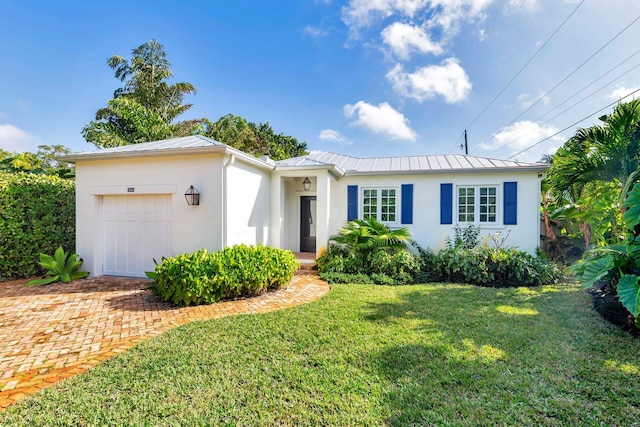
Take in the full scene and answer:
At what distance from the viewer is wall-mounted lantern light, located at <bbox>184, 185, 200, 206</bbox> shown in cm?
701

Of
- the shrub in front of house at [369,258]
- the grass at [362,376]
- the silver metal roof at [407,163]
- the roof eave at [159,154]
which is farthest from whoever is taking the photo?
the silver metal roof at [407,163]

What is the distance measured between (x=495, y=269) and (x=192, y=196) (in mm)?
8357

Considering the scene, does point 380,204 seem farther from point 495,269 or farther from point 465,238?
point 495,269

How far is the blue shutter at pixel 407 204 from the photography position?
9828 millimetres

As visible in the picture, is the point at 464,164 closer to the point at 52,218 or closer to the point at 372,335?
the point at 372,335

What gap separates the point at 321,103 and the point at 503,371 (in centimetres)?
1429

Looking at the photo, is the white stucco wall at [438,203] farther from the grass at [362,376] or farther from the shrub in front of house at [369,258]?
the grass at [362,376]

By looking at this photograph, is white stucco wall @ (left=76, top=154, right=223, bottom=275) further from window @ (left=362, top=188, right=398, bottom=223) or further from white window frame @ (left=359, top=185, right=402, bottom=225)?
window @ (left=362, top=188, right=398, bottom=223)

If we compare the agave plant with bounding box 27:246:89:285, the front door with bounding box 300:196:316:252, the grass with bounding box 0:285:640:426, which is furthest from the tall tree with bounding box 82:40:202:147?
the grass with bounding box 0:285:640:426

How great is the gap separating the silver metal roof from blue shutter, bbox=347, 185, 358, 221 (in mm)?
635

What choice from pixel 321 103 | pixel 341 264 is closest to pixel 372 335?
pixel 341 264

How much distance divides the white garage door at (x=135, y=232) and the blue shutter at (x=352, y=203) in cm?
585

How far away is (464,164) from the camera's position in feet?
32.2

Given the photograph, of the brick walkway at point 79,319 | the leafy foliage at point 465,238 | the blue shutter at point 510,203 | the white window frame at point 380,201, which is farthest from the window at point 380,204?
the brick walkway at point 79,319
